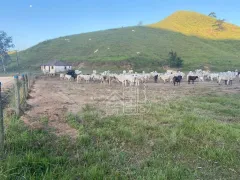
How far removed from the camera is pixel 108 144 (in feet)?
19.1

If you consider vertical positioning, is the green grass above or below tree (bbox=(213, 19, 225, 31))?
below

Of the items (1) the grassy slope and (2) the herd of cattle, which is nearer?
(2) the herd of cattle

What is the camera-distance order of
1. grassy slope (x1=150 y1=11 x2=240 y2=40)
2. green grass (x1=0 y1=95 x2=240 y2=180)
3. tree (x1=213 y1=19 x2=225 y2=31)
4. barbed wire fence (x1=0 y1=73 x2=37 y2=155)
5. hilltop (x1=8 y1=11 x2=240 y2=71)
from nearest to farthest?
green grass (x1=0 y1=95 x2=240 y2=180), barbed wire fence (x1=0 y1=73 x2=37 y2=155), hilltop (x1=8 y1=11 x2=240 y2=71), grassy slope (x1=150 y1=11 x2=240 y2=40), tree (x1=213 y1=19 x2=225 y2=31)

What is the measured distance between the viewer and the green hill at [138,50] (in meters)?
50.0

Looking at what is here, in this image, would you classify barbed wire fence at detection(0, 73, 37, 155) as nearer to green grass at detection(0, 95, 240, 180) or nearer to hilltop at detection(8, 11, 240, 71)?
green grass at detection(0, 95, 240, 180)

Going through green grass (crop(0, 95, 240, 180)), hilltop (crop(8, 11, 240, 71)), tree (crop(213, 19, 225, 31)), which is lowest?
green grass (crop(0, 95, 240, 180))

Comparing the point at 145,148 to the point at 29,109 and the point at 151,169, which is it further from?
the point at 29,109

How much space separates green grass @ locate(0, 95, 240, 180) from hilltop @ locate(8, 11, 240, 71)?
1529 inches

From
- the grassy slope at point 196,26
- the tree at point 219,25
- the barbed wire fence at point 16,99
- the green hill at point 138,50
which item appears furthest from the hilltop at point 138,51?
the barbed wire fence at point 16,99

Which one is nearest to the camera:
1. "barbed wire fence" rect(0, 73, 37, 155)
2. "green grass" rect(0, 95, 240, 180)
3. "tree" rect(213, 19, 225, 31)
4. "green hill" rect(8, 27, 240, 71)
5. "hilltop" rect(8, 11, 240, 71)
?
"green grass" rect(0, 95, 240, 180)

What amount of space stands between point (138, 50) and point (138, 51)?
4.19ft

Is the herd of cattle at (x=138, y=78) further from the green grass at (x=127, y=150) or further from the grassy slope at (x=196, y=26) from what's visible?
the grassy slope at (x=196, y=26)

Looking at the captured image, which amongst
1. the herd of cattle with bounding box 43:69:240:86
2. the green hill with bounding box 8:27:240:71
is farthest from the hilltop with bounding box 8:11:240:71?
the herd of cattle with bounding box 43:69:240:86

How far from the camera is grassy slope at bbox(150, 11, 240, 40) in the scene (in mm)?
87000
